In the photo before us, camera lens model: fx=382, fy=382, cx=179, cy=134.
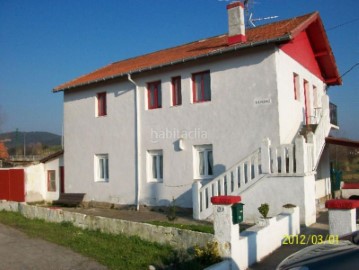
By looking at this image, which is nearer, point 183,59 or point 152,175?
point 183,59

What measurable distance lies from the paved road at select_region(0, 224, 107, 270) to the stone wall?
4.93 ft

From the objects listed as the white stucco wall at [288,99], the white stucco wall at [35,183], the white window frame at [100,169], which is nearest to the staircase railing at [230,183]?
the white stucco wall at [288,99]

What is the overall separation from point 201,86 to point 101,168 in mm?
6469

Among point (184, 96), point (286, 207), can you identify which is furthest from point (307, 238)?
point (184, 96)

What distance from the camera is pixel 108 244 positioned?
30.0 feet

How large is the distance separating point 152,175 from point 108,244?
6215mm

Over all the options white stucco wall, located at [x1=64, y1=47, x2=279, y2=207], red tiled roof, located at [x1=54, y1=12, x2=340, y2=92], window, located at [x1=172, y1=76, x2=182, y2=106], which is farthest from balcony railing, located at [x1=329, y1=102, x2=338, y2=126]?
window, located at [x1=172, y1=76, x2=182, y2=106]

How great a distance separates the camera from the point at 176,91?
14641 millimetres

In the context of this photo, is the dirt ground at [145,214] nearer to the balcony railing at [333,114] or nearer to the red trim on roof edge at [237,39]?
the red trim on roof edge at [237,39]

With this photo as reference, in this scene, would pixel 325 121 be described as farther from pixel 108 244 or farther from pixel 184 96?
pixel 108 244

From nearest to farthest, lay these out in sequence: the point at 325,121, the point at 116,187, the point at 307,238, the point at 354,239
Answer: the point at 354,239
the point at 307,238
the point at 325,121
the point at 116,187

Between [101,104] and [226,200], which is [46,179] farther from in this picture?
[226,200]

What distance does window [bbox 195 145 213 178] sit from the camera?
1359cm

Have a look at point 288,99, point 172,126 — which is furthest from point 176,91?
point 288,99
